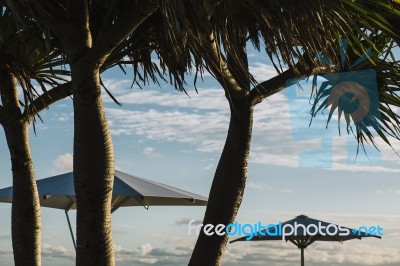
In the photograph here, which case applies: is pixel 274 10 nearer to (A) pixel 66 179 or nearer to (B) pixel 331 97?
(B) pixel 331 97

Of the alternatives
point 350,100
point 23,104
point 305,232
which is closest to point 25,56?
point 23,104

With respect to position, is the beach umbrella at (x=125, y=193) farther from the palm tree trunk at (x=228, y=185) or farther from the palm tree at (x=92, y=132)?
the palm tree at (x=92, y=132)

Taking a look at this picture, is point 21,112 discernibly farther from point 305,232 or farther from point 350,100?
point 305,232

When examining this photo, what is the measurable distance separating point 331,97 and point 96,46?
17.8 ft

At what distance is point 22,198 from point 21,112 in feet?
3.82

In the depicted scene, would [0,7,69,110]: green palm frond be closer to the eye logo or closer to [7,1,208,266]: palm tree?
[7,1,208,266]: palm tree

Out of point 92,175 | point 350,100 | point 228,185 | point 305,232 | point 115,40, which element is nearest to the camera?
point 92,175

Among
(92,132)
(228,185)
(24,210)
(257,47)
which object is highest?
(257,47)

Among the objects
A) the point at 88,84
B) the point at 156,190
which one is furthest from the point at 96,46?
the point at 156,190

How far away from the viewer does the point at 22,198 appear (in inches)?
323

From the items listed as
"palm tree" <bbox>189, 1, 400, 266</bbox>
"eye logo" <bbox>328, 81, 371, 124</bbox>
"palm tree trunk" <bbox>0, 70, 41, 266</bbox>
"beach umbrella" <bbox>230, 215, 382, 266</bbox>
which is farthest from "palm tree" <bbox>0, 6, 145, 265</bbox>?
"beach umbrella" <bbox>230, 215, 382, 266</bbox>

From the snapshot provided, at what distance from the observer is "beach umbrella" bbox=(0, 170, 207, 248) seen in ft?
35.2

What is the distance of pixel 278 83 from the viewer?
812cm

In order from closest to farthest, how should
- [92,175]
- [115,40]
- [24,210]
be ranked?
[92,175]
[115,40]
[24,210]
